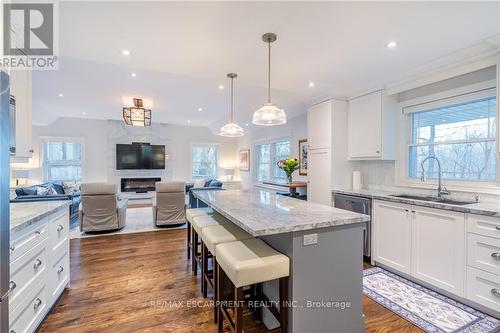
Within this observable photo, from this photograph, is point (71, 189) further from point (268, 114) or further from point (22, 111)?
point (268, 114)

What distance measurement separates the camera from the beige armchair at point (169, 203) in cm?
463

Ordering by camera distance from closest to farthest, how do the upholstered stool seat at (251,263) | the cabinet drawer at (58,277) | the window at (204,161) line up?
1. the upholstered stool seat at (251,263)
2. the cabinet drawer at (58,277)
3. the window at (204,161)

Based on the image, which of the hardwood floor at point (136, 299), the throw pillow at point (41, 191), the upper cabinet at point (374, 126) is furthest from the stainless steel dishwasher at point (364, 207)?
the throw pillow at point (41, 191)

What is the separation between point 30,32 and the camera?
2.10m

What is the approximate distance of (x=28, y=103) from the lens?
2133 millimetres

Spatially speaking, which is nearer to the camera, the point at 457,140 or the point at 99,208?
the point at 457,140

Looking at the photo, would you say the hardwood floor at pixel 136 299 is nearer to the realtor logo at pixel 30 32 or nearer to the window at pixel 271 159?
the realtor logo at pixel 30 32

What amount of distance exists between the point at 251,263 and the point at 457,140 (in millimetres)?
2954

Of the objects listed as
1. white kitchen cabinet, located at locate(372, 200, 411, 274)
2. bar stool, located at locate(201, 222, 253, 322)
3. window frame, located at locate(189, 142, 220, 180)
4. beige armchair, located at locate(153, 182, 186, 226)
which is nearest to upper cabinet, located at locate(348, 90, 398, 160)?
white kitchen cabinet, located at locate(372, 200, 411, 274)

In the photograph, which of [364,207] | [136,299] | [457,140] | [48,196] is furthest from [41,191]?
[457,140]

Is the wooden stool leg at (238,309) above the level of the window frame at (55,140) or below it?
below

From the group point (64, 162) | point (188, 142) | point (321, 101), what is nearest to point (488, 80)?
point (321, 101)

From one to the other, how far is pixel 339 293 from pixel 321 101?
120 inches

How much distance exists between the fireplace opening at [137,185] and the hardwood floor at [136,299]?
430cm
